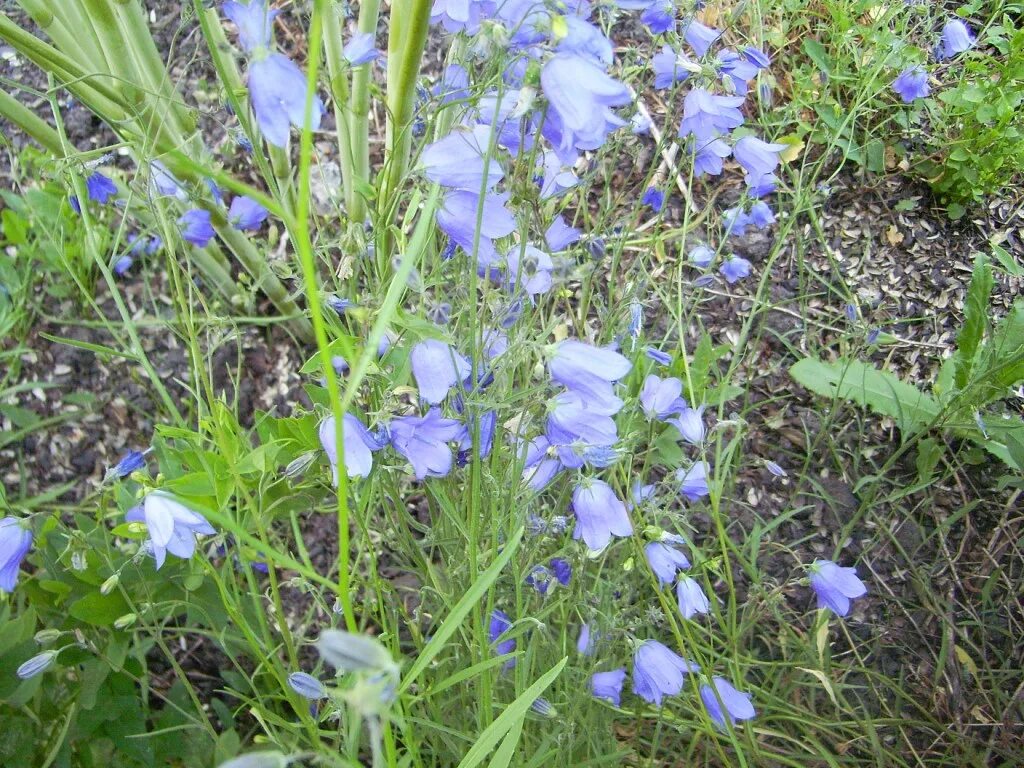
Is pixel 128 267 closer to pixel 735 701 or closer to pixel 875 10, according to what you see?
pixel 735 701

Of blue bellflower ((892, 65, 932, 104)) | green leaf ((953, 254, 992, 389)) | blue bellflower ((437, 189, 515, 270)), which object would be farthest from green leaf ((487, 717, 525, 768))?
blue bellflower ((892, 65, 932, 104))

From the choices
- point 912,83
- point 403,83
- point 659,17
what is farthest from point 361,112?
point 912,83

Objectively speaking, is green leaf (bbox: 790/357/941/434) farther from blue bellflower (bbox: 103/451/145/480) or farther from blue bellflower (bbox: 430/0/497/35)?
blue bellflower (bbox: 103/451/145/480)

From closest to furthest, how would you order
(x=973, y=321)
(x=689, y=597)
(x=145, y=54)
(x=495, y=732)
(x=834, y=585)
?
(x=495, y=732) < (x=689, y=597) < (x=834, y=585) < (x=145, y=54) < (x=973, y=321)

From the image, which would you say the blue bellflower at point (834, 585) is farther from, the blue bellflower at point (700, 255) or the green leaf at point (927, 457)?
the blue bellflower at point (700, 255)

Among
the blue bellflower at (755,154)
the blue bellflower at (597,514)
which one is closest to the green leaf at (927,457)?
the blue bellflower at (755,154)

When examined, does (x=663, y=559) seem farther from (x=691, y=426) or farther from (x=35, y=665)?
(x=35, y=665)
